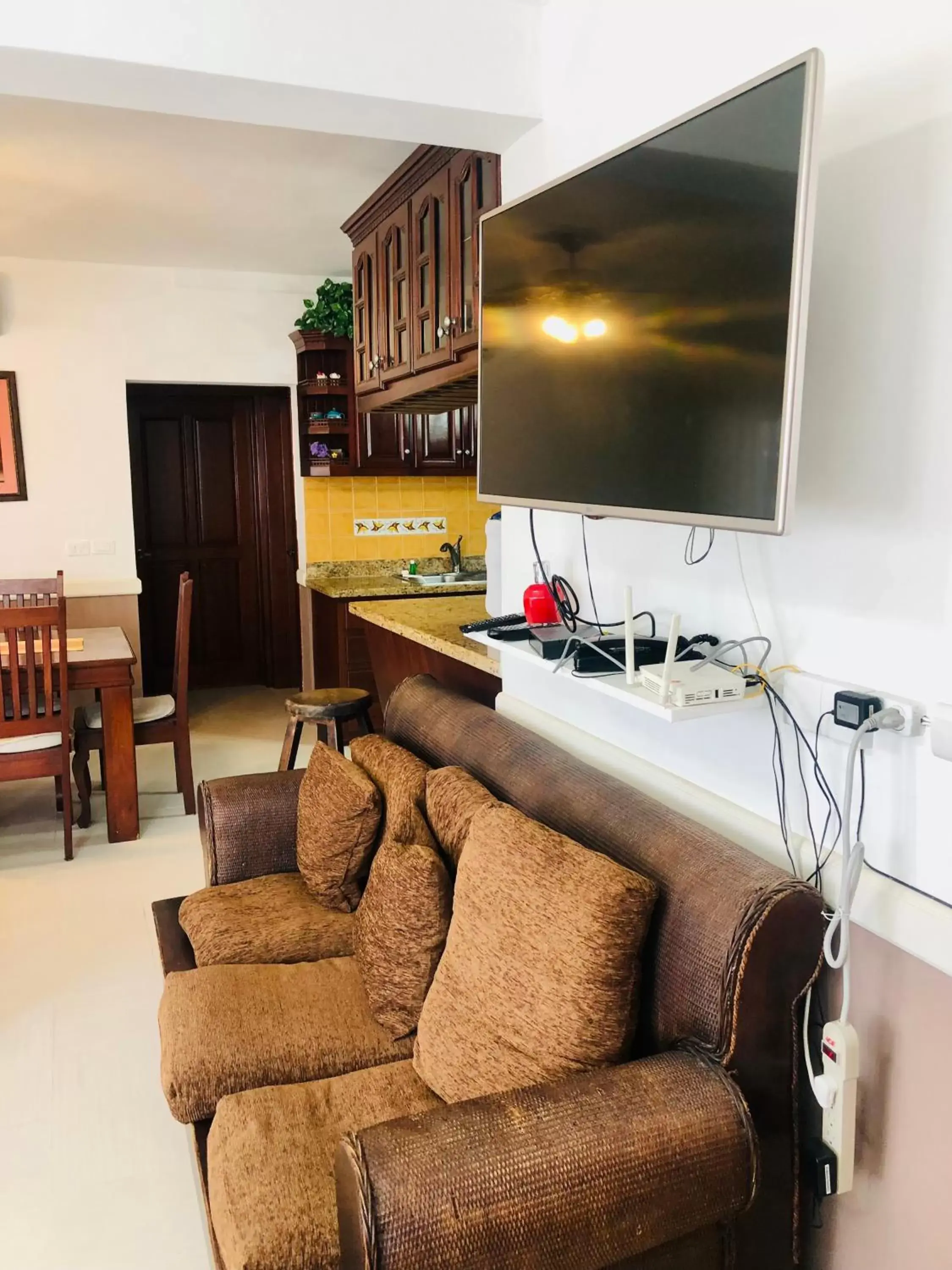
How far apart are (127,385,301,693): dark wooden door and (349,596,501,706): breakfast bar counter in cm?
239

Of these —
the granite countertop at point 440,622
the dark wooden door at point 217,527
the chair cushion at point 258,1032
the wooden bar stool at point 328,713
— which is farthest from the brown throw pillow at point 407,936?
the dark wooden door at point 217,527

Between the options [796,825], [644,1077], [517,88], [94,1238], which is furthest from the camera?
[517,88]

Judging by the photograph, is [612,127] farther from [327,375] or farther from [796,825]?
[327,375]

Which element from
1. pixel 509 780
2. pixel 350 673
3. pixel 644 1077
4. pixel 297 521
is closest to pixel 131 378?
pixel 297 521

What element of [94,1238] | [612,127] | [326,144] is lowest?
[94,1238]

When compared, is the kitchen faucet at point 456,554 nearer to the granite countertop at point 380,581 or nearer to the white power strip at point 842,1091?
the granite countertop at point 380,581

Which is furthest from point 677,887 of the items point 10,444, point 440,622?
point 10,444

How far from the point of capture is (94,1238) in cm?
186

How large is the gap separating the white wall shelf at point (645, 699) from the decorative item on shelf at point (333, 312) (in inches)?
152

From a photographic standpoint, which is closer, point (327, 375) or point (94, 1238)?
point (94, 1238)

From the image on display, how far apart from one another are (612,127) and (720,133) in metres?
0.72

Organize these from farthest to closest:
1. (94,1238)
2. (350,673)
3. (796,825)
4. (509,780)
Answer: (350,673)
(509,780)
(94,1238)
(796,825)

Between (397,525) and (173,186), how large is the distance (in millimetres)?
2525

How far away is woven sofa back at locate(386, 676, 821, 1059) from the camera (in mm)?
1341
